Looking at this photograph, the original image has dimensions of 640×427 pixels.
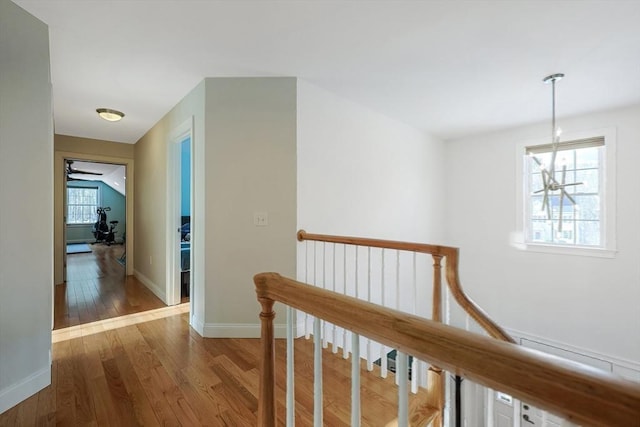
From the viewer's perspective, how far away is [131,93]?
2857 millimetres

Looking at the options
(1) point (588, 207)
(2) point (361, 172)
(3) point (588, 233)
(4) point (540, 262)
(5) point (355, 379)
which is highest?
(2) point (361, 172)

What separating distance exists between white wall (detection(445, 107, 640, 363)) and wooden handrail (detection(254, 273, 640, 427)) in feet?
13.6

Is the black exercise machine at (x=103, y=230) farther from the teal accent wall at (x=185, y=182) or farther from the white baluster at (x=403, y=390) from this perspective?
the white baluster at (x=403, y=390)

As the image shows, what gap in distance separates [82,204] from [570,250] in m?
12.7

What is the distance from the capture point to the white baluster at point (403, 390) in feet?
2.08

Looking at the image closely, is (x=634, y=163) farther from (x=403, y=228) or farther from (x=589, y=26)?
(x=403, y=228)

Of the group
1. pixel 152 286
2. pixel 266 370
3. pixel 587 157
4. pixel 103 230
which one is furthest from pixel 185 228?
pixel 103 230

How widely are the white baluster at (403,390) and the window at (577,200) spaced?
3.40 metres

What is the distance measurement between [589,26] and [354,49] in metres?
1.49

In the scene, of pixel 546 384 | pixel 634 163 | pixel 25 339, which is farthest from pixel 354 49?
pixel 634 163

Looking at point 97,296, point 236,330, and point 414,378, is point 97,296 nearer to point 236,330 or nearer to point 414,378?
point 236,330

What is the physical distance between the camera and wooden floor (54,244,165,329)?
3033mm

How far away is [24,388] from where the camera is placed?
5.55 ft

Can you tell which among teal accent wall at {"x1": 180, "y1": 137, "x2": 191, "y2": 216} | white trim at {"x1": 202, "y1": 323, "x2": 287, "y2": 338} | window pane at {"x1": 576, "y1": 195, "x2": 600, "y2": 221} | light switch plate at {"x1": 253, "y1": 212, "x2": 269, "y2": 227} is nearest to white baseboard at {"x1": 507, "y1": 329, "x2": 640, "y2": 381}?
window pane at {"x1": 576, "y1": 195, "x2": 600, "y2": 221}
